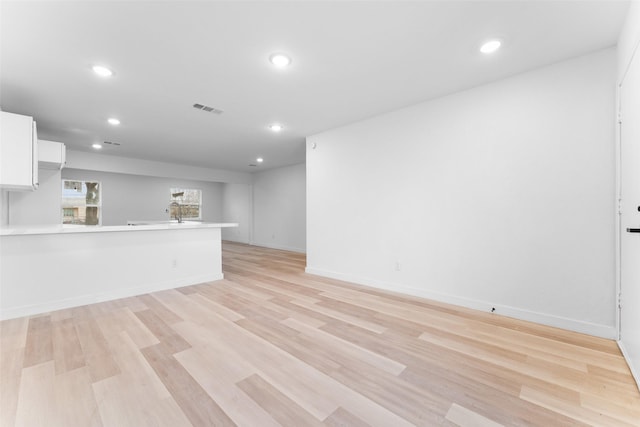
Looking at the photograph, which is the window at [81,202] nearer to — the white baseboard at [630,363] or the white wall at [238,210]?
the white wall at [238,210]

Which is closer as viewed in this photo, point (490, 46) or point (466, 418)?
point (466, 418)

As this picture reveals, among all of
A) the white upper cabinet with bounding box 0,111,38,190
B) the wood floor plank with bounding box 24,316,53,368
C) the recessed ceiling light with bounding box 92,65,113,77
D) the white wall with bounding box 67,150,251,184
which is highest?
the recessed ceiling light with bounding box 92,65,113,77

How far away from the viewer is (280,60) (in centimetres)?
243

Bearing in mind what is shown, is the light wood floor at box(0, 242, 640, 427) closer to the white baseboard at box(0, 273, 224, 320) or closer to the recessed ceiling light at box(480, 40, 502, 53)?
the white baseboard at box(0, 273, 224, 320)

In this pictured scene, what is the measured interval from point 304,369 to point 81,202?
29.4 ft

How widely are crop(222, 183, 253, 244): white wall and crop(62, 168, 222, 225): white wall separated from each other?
1.46 m

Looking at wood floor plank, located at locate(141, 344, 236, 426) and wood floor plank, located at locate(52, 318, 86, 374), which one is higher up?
wood floor plank, located at locate(141, 344, 236, 426)

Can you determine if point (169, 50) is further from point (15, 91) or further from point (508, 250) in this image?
point (508, 250)

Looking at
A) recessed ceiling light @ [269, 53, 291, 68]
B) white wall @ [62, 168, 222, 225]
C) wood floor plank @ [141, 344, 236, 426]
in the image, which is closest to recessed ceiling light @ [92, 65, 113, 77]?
recessed ceiling light @ [269, 53, 291, 68]

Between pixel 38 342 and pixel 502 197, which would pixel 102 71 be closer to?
pixel 38 342

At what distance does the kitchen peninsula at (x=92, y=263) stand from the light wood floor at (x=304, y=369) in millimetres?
308

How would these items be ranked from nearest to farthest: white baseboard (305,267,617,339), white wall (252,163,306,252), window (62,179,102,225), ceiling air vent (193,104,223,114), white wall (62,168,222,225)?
white baseboard (305,267,617,339)
ceiling air vent (193,104,223,114)
window (62,179,102,225)
white wall (252,163,306,252)
white wall (62,168,222,225)

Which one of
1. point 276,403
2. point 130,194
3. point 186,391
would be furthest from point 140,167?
point 276,403

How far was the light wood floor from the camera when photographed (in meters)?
1.42
